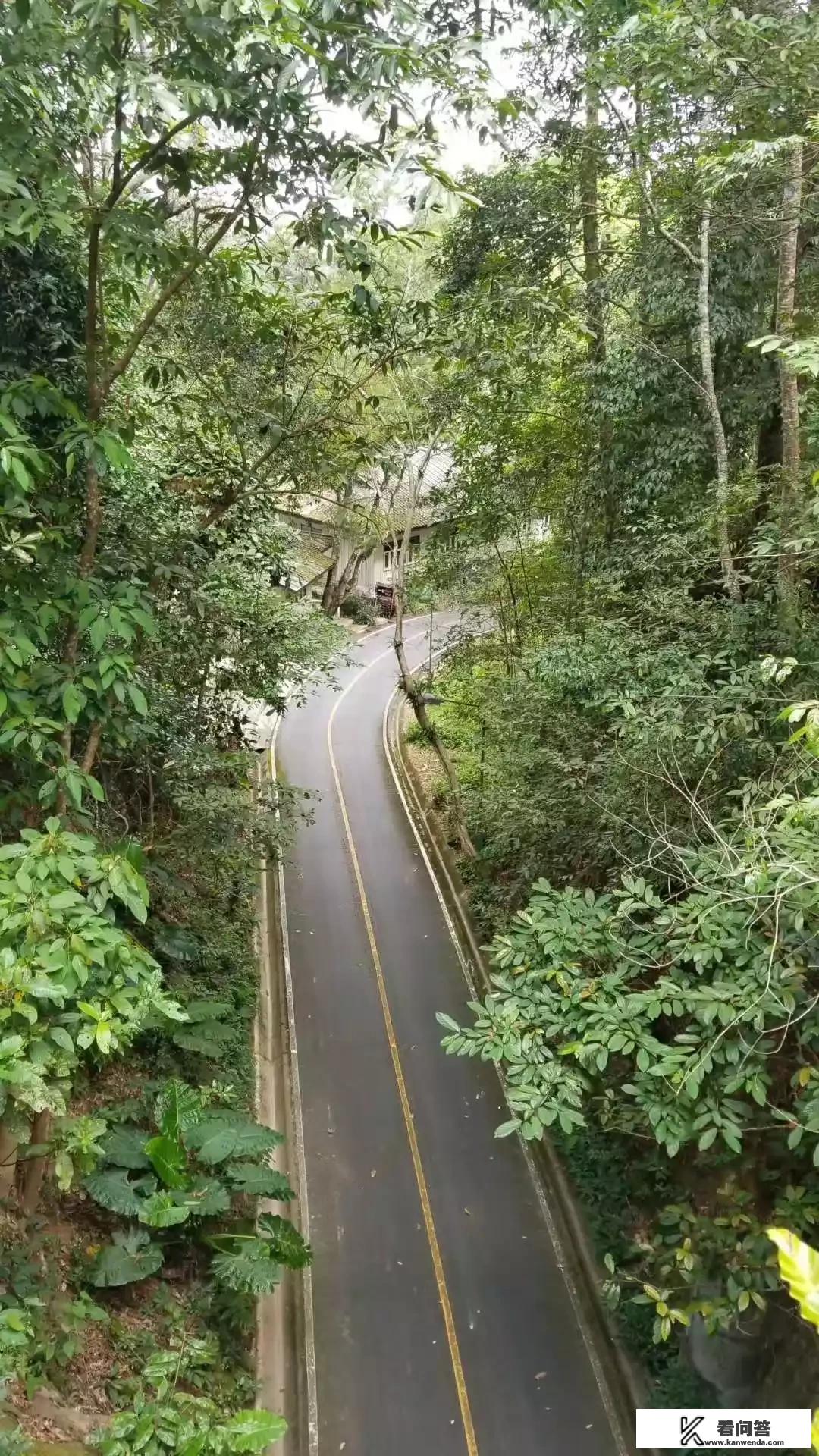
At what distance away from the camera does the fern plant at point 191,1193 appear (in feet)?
21.3

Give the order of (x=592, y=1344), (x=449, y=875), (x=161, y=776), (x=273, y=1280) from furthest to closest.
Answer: (x=449, y=875)
(x=161, y=776)
(x=592, y=1344)
(x=273, y=1280)

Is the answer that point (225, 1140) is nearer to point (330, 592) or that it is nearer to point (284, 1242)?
point (284, 1242)

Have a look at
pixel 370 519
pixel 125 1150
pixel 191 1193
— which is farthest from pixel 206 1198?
pixel 370 519

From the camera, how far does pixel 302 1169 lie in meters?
9.39

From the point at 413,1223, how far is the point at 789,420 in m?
8.90

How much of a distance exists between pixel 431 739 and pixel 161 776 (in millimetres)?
7512

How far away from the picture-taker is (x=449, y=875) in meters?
15.5

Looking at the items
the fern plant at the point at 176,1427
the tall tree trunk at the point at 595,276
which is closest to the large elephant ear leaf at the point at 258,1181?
Result: the fern plant at the point at 176,1427

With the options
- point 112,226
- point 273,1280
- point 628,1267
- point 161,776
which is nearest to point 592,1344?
point 628,1267

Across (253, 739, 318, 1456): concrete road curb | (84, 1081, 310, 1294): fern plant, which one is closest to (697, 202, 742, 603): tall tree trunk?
(84, 1081, 310, 1294): fern plant

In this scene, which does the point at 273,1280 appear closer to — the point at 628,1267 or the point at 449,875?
the point at 628,1267

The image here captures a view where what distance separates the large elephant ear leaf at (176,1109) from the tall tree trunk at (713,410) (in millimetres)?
6813

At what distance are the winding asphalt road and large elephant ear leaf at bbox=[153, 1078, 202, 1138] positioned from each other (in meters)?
2.48

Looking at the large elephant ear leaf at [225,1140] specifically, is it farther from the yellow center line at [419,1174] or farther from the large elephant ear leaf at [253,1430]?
the yellow center line at [419,1174]
